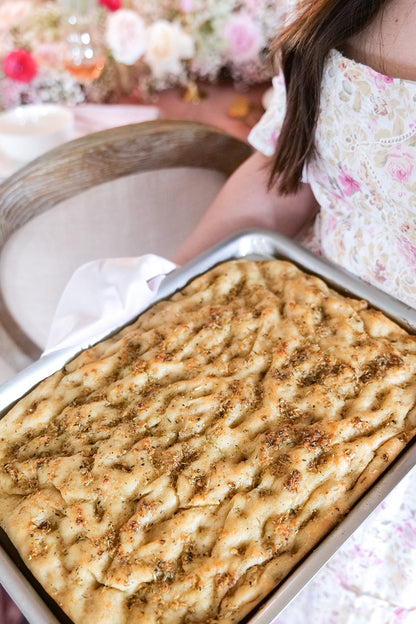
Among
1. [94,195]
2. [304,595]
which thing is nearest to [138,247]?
[94,195]

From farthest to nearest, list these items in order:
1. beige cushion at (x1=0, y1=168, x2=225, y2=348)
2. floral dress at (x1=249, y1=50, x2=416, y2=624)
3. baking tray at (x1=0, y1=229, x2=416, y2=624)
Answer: beige cushion at (x1=0, y1=168, x2=225, y2=348), floral dress at (x1=249, y1=50, x2=416, y2=624), baking tray at (x1=0, y1=229, x2=416, y2=624)

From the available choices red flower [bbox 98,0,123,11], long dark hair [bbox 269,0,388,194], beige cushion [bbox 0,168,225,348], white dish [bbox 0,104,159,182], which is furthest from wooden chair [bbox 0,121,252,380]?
red flower [bbox 98,0,123,11]

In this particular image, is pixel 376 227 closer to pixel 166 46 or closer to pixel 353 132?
pixel 353 132

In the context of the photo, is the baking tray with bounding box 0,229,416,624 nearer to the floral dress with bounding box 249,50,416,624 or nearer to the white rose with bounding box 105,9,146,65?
the floral dress with bounding box 249,50,416,624

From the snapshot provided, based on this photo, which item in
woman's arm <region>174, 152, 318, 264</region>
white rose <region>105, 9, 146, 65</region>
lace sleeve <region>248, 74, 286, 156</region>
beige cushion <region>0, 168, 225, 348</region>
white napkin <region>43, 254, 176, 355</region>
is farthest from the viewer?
white rose <region>105, 9, 146, 65</region>

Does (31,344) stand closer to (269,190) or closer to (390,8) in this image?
(269,190)

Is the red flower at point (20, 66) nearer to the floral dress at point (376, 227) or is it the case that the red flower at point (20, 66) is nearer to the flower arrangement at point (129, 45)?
the flower arrangement at point (129, 45)

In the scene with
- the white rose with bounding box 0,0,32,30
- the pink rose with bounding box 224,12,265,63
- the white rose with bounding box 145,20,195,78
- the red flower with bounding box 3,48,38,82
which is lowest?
the pink rose with bounding box 224,12,265,63
